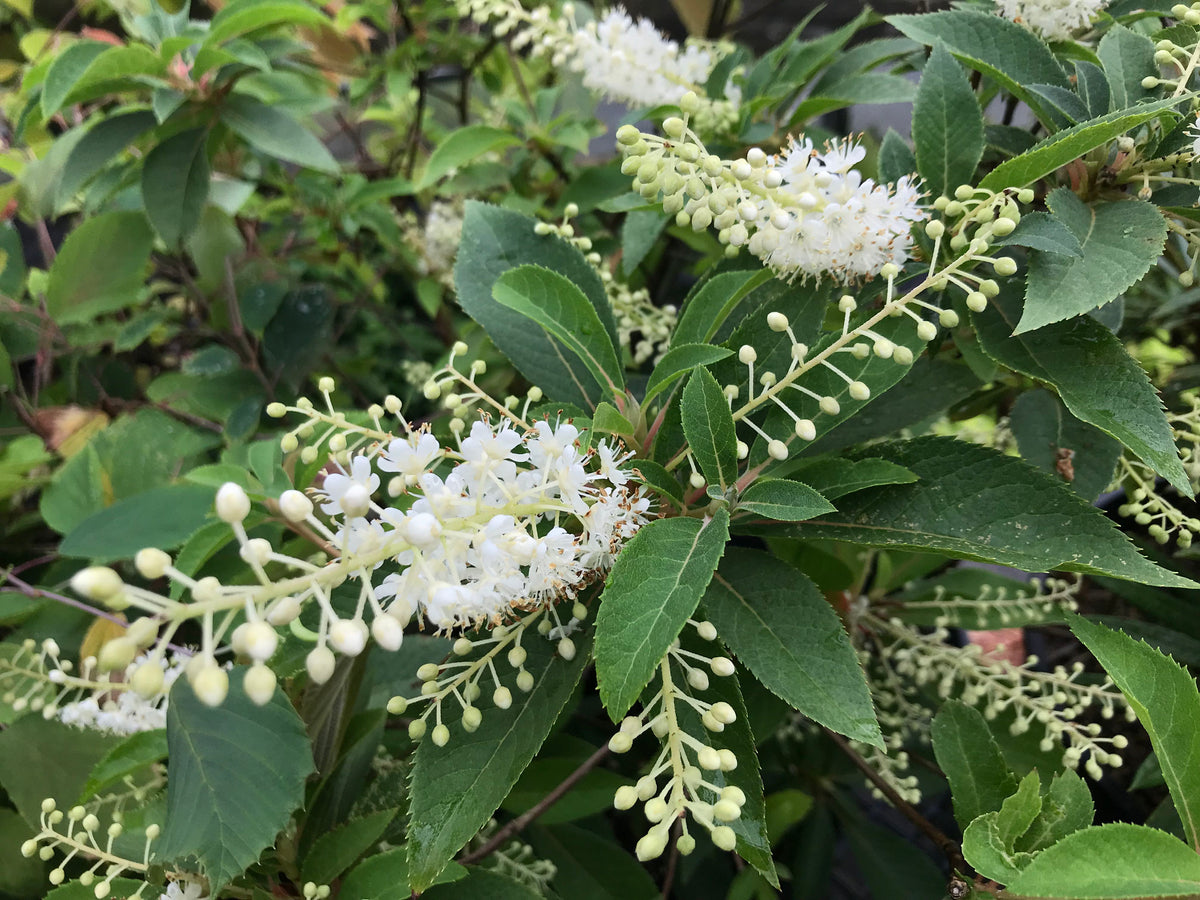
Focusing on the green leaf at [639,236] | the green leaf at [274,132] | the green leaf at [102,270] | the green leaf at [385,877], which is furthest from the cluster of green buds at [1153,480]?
the green leaf at [102,270]

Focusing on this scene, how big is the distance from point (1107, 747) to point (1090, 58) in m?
1.00

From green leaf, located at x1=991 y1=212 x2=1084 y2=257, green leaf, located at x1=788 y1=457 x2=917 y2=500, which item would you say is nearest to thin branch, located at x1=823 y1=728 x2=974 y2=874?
green leaf, located at x1=788 y1=457 x2=917 y2=500

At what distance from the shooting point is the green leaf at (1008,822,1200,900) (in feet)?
1.44

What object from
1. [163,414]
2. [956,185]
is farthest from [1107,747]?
[163,414]

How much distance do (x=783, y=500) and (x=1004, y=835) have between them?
333mm

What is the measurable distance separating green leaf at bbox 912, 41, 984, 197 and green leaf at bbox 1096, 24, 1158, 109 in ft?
0.40

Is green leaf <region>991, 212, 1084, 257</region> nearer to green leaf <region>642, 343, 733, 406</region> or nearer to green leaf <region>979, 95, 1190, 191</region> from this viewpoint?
green leaf <region>979, 95, 1190, 191</region>

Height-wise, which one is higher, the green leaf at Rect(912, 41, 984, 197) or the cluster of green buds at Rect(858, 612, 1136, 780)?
the green leaf at Rect(912, 41, 984, 197)

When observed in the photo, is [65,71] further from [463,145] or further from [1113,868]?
[1113,868]

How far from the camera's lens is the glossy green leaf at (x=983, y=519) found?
0.50m

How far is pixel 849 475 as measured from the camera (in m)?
0.57

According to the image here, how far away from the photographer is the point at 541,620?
62 cm

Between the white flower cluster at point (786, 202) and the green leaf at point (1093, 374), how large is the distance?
114 millimetres

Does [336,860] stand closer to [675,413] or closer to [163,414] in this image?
[675,413]
